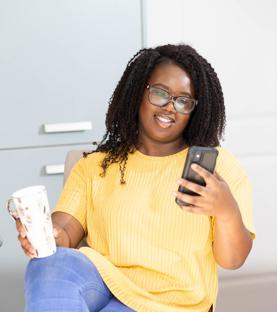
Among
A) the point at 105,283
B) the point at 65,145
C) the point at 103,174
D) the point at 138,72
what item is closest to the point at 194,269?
the point at 105,283

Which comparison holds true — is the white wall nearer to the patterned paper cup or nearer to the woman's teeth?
the woman's teeth

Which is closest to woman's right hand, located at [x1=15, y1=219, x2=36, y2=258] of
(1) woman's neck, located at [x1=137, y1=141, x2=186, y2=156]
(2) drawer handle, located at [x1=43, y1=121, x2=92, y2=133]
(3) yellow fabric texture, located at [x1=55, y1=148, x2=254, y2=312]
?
(3) yellow fabric texture, located at [x1=55, y1=148, x2=254, y2=312]

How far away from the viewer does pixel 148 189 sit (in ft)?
4.02

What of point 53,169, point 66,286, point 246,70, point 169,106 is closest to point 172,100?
point 169,106

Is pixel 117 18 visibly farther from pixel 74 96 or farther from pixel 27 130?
pixel 27 130

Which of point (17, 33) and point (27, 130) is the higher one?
point (17, 33)

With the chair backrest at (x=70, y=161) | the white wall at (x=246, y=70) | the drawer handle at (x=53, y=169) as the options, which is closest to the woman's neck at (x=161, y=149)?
the chair backrest at (x=70, y=161)

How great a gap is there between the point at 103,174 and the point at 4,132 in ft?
1.62

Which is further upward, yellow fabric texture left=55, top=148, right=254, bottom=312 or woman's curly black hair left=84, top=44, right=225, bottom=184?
woman's curly black hair left=84, top=44, right=225, bottom=184

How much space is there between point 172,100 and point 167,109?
0.02 m

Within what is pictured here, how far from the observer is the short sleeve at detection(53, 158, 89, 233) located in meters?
1.27

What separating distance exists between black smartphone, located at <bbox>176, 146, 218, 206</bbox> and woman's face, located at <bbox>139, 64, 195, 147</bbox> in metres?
0.26

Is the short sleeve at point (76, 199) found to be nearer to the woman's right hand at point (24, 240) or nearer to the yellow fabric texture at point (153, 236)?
the yellow fabric texture at point (153, 236)

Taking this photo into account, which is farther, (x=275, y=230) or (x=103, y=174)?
(x=275, y=230)
